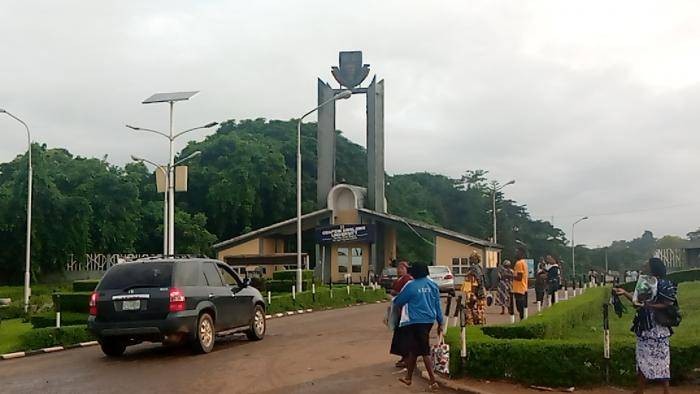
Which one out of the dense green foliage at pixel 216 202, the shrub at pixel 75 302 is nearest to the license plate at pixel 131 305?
the shrub at pixel 75 302

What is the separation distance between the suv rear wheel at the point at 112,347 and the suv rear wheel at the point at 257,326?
282 cm

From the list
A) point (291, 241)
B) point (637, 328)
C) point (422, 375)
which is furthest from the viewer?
point (291, 241)

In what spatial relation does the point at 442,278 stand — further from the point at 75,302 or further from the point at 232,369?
the point at 232,369

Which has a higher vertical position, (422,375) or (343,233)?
(343,233)

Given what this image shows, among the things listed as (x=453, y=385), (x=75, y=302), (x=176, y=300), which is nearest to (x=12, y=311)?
(x=75, y=302)

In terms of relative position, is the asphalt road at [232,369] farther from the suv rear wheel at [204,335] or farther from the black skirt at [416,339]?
the black skirt at [416,339]

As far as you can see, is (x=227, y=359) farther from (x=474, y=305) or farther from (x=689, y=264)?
(x=689, y=264)

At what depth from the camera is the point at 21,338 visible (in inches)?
663

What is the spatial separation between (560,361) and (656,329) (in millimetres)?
1581

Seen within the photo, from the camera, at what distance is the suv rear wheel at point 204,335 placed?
560 inches

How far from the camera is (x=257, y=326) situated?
16.9 meters

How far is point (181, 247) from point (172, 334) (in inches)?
1853

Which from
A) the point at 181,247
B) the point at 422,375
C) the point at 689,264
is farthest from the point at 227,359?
the point at 689,264

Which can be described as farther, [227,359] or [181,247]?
[181,247]
